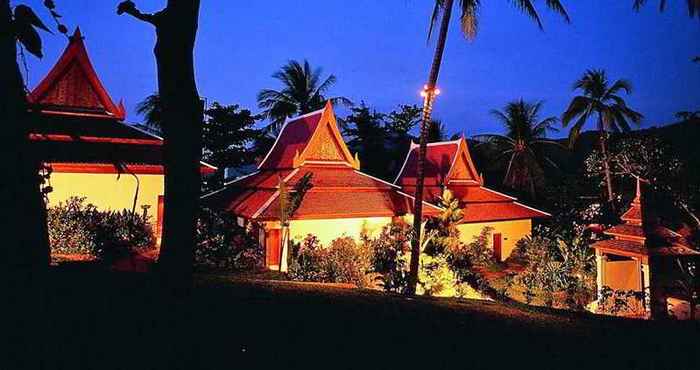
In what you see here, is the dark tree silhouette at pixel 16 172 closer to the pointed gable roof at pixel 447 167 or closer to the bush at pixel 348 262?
the bush at pixel 348 262

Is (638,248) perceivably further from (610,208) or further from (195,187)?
(195,187)

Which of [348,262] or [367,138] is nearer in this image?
[348,262]

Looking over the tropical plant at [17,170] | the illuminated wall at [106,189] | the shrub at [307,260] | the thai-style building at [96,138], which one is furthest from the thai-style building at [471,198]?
the tropical plant at [17,170]

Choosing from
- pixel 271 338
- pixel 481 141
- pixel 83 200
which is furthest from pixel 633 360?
pixel 481 141

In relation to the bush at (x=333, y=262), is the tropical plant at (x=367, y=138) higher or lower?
higher

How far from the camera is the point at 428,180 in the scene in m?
19.9

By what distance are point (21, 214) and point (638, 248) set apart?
39.1 feet

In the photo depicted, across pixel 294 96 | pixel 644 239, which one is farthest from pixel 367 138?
pixel 644 239

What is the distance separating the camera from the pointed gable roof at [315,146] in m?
14.9

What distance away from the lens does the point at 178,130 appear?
3283 mm

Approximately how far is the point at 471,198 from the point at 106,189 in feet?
47.8

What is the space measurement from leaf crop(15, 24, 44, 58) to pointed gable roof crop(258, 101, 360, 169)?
42.7 ft

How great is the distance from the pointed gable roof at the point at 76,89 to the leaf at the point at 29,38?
533 inches

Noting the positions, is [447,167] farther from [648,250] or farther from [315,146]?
[648,250]
